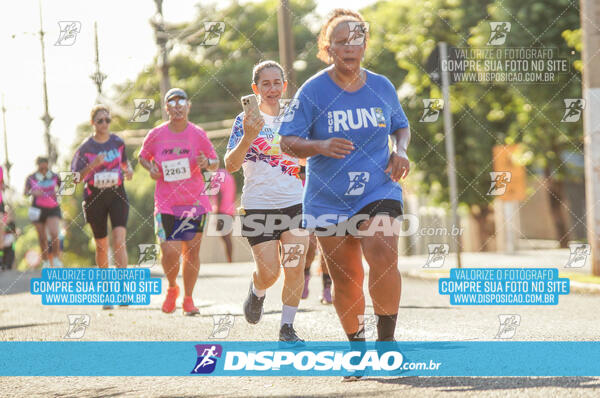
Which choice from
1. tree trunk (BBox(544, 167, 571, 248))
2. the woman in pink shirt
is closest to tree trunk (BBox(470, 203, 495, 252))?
tree trunk (BBox(544, 167, 571, 248))

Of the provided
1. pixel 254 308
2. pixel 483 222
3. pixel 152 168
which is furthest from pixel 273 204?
pixel 483 222

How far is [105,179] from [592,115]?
5764 millimetres

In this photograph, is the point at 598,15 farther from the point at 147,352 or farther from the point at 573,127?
the point at 573,127

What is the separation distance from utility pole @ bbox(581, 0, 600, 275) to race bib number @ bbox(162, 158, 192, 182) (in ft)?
18.0

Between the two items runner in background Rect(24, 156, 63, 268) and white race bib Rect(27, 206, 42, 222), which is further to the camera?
white race bib Rect(27, 206, 42, 222)

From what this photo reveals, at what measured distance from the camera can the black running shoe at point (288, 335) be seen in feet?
21.3

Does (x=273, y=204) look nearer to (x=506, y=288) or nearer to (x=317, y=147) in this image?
(x=317, y=147)

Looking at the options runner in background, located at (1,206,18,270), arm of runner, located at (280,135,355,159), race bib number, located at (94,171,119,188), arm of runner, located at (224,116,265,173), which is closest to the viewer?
arm of runner, located at (280,135,355,159)

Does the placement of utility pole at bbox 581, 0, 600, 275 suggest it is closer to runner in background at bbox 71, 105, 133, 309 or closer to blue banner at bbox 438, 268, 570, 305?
blue banner at bbox 438, 268, 570, 305

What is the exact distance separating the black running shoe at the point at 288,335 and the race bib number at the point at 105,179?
12.9 ft

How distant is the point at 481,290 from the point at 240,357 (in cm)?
495

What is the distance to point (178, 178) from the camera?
28.5ft

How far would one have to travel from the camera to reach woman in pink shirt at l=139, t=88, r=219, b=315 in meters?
8.67

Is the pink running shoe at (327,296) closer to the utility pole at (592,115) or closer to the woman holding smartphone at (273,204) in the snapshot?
the woman holding smartphone at (273,204)
